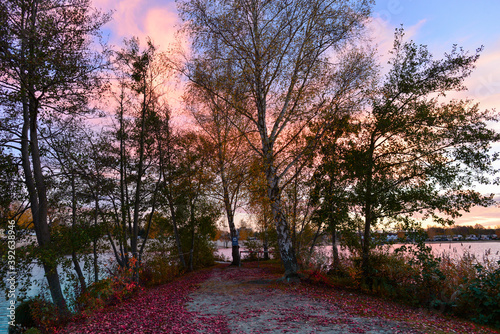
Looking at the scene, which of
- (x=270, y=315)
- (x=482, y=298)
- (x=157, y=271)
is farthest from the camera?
(x=157, y=271)

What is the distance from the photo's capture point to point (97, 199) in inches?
512

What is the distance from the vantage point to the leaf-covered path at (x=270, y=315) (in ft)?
18.8

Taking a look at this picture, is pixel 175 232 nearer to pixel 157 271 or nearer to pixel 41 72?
pixel 157 271

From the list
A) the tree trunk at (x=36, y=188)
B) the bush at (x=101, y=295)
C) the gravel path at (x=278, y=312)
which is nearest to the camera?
the gravel path at (x=278, y=312)

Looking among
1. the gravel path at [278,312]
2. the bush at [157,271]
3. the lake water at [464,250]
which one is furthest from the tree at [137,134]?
the lake water at [464,250]

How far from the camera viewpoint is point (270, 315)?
257 inches

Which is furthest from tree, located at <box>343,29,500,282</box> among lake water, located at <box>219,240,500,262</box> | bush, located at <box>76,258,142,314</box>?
bush, located at <box>76,258,142,314</box>

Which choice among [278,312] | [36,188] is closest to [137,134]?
[36,188]

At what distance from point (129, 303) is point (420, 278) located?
8.41m

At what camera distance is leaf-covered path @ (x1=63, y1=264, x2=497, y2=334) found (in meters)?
5.73

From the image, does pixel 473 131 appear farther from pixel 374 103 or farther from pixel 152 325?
pixel 152 325

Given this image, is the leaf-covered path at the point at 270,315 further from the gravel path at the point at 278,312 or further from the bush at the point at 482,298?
the bush at the point at 482,298

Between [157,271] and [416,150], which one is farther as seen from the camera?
[157,271]

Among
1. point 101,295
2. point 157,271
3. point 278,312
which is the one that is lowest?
point 157,271
